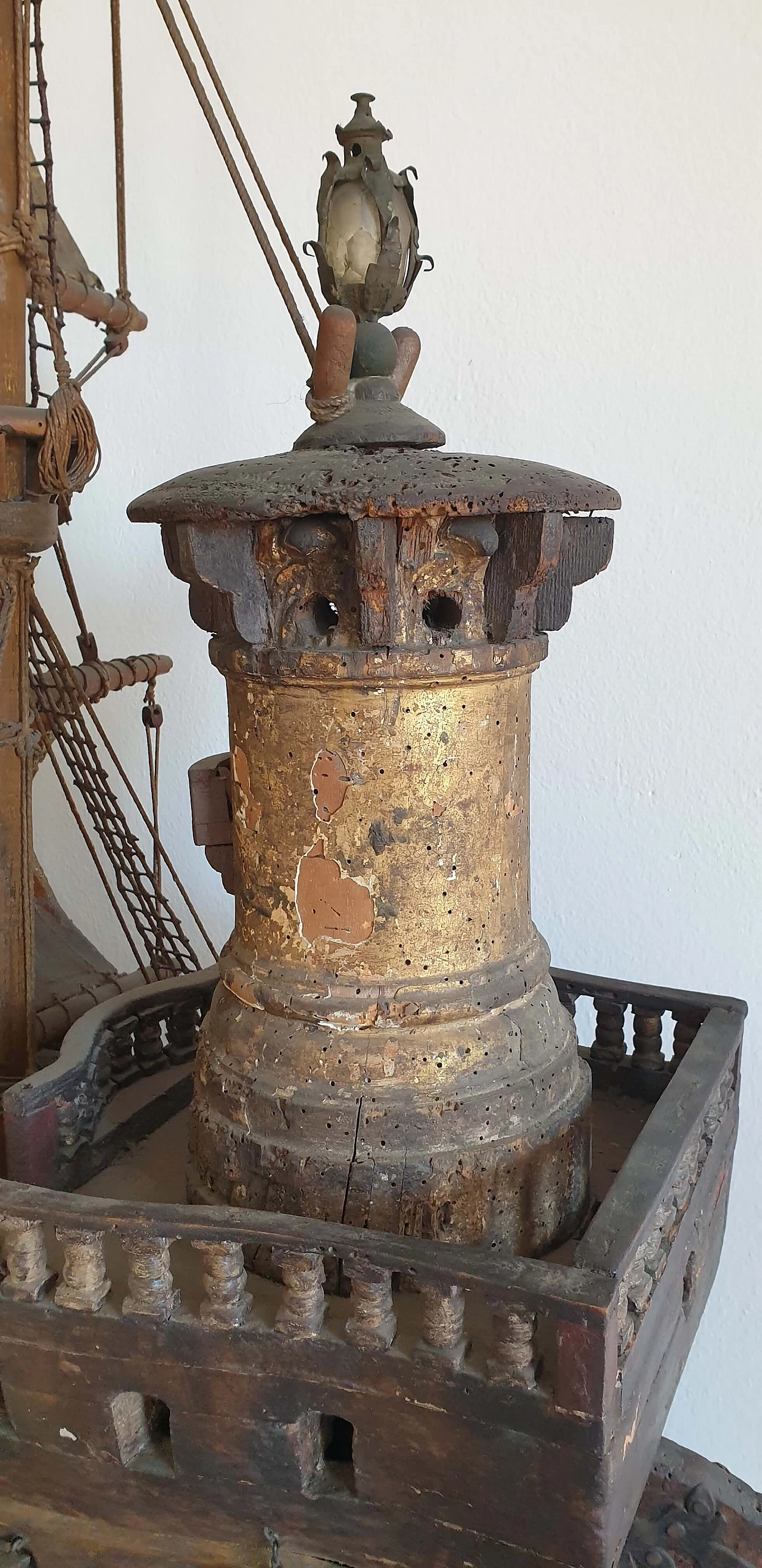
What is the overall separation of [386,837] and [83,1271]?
584 mm

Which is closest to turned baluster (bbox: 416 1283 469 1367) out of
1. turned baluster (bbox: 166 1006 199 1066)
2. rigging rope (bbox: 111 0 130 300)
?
turned baluster (bbox: 166 1006 199 1066)

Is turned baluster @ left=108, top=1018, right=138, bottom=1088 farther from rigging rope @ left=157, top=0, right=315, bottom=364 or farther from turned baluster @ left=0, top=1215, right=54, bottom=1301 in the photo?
rigging rope @ left=157, top=0, right=315, bottom=364

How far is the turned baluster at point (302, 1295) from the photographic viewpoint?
126 cm

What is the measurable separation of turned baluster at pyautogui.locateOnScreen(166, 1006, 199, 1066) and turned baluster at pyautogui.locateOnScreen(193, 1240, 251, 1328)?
0.77 meters

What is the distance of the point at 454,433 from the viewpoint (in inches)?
102

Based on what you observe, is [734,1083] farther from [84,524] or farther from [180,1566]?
[84,524]

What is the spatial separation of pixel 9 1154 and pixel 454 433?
1.69 metres

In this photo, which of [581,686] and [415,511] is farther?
[581,686]

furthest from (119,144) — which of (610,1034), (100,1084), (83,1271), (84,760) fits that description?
(83,1271)

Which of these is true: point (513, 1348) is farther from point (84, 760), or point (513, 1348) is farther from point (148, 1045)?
point (84, 760)

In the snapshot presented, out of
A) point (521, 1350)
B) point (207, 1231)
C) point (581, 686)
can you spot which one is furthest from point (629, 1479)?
point (581, 686)

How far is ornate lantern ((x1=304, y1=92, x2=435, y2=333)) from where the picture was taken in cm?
144

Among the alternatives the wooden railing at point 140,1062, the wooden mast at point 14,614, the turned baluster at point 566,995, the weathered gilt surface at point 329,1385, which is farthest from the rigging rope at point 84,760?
the weathered gilt surface at point 329,1385

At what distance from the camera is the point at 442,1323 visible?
48.0 inches
